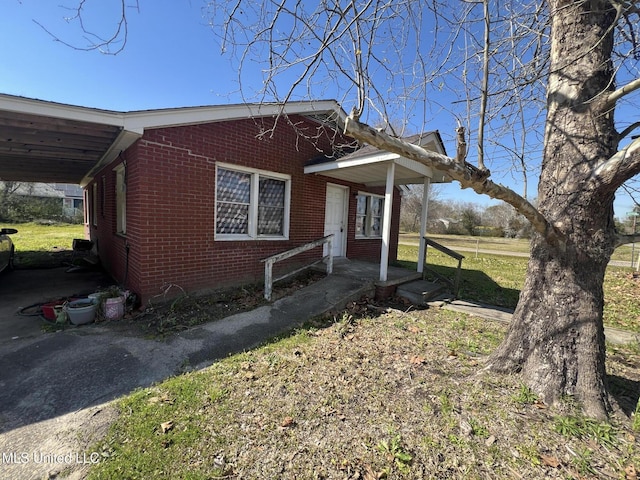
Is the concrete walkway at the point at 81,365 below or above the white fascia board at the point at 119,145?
below

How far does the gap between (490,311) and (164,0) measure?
7.22 meters

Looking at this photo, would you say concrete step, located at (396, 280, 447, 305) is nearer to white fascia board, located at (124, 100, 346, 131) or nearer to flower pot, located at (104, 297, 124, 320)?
white fascia board, located at (124, 100, 346, 131)

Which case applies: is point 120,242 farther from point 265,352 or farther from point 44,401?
point 265,352

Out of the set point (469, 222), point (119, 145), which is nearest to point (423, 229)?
point (119, 145)

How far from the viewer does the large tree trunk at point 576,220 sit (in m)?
2.69

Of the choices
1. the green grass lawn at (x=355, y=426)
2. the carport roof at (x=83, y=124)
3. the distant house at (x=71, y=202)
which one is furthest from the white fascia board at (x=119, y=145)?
the distant house at (x=71, y=202)

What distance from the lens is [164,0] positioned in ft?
9.86

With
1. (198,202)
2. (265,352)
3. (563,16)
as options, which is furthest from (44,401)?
(563,16)

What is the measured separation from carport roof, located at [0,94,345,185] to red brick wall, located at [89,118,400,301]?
27 centimetres

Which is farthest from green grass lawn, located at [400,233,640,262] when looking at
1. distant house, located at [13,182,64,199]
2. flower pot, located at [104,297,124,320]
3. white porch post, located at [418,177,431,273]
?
distant house, located at [13,182,64,199]

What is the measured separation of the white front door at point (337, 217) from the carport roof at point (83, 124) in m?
2.39

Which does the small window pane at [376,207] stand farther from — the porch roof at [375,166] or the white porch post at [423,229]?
the white porch post at [423,229]

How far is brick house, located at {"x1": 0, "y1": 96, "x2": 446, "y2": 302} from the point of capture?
496 centimetres

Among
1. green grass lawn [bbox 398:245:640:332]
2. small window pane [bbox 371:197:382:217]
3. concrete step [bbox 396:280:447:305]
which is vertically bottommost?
green grass lawn [bbox 398:245:640:332]
